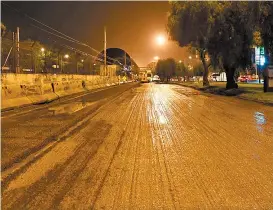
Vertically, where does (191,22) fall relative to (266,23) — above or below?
above

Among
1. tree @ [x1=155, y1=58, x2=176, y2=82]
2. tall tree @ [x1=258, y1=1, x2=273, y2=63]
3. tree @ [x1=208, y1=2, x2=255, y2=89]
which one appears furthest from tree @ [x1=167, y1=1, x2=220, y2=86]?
tree @ [x1=155, y1=58, x2=176, y2=82]

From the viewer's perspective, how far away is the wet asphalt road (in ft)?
17.9

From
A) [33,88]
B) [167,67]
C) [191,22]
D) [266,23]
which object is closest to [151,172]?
[33,88]

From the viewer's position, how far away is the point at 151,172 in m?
6.99

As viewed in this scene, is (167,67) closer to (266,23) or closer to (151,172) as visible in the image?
(266,23)

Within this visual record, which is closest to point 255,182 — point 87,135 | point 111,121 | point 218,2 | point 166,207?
point 166,207

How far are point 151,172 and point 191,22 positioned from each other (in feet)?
104

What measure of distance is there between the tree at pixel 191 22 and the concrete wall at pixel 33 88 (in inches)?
461

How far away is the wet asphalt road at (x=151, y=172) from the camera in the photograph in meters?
5.45

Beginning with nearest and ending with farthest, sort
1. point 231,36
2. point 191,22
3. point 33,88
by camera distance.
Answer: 1. point 33,88
2. point 231,36
3. point 191,22

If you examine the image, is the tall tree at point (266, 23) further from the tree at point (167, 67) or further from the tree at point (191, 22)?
the tree at point (167, 67)

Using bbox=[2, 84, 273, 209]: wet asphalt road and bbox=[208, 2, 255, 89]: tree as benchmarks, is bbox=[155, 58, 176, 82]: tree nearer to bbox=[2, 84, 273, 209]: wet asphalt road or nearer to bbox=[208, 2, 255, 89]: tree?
bbox=[208, 2, 255, 89]: tree

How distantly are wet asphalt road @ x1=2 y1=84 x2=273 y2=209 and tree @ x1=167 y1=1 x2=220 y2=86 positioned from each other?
81.0ft

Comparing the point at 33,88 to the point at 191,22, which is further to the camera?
the point at 191,22
